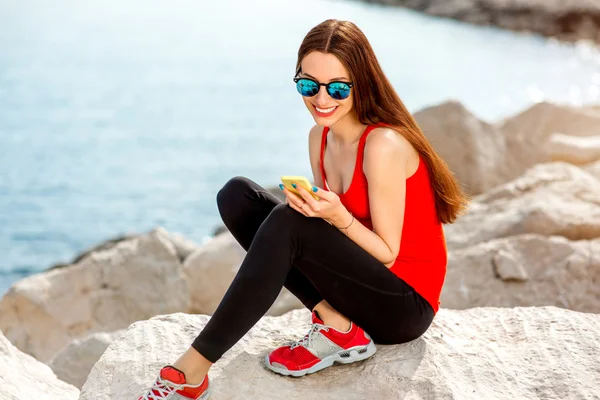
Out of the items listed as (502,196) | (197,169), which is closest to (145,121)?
(197,169)

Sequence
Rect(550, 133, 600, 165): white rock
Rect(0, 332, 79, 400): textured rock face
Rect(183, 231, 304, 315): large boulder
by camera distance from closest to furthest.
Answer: Rect(0, 332, 79, 400): textured rock face, Rect(183, 231, 304, 315): large boulder, Rect(550, 133, 600, 165): white rock

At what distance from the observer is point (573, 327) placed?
9.48 feet

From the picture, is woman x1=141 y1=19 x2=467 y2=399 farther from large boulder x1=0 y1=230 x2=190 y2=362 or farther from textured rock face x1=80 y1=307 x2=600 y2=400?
large boulder x1=0 y1=230 x2=190 y2=362

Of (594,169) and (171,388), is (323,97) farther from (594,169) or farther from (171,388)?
(594,169)

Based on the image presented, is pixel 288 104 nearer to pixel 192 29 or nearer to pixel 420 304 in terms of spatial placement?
pixel 192 29

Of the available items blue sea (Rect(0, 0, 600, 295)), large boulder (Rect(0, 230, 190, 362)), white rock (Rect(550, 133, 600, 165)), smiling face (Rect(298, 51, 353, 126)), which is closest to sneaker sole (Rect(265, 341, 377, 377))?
smiling face (Rect(298, 51, 353, 126))

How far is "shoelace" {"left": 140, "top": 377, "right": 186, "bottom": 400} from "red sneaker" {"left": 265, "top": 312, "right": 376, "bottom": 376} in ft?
1.17

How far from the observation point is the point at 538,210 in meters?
4.74

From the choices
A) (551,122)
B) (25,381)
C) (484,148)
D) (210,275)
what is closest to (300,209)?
(25,381)

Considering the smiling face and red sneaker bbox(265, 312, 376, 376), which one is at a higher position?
the smiling face

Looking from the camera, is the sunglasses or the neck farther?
the neck

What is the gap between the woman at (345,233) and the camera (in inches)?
93.6

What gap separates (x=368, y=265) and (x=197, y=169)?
10114 mm

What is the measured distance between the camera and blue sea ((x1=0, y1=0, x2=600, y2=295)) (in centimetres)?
1097
